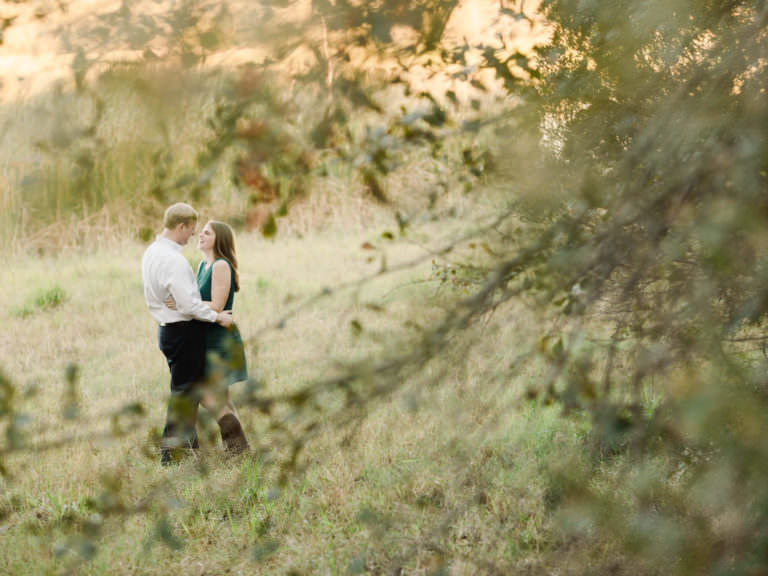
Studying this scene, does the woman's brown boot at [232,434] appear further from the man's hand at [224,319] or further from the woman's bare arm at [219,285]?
the woman's bare arm at [219,285]

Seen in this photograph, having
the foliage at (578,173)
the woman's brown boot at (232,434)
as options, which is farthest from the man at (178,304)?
the foliage at (578,173)

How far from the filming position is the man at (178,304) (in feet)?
15.7

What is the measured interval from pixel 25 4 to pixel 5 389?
1247 mm

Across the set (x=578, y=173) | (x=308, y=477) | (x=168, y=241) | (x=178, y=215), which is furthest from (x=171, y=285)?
(x=578, y=173)

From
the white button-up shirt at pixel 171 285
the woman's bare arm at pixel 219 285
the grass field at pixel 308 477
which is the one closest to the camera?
the grass field at pixel 308 477

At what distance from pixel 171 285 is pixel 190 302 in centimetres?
16

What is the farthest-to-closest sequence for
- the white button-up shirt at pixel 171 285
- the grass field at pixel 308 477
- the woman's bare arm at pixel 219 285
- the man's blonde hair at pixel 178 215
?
the woman's bare arm at pixel 219 285 < the man's blonde hair at pixel 178 215 < the white button-up shirt at pixel 171 285 < the grass field at pixel 308 477

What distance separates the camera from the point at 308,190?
2.79m

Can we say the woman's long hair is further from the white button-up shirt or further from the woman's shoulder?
the white button-up shirt

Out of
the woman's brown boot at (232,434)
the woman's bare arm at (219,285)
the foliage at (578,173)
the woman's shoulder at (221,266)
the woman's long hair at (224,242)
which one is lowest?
the woman's brown boot at (232,434)

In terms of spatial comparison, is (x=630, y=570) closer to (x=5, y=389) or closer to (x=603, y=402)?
(x=603, y=402)

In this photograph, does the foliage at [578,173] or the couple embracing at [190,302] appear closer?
the foliage at [578,173]

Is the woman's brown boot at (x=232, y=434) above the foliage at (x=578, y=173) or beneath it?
beneath

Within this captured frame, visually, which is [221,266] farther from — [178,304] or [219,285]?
[178,304]
